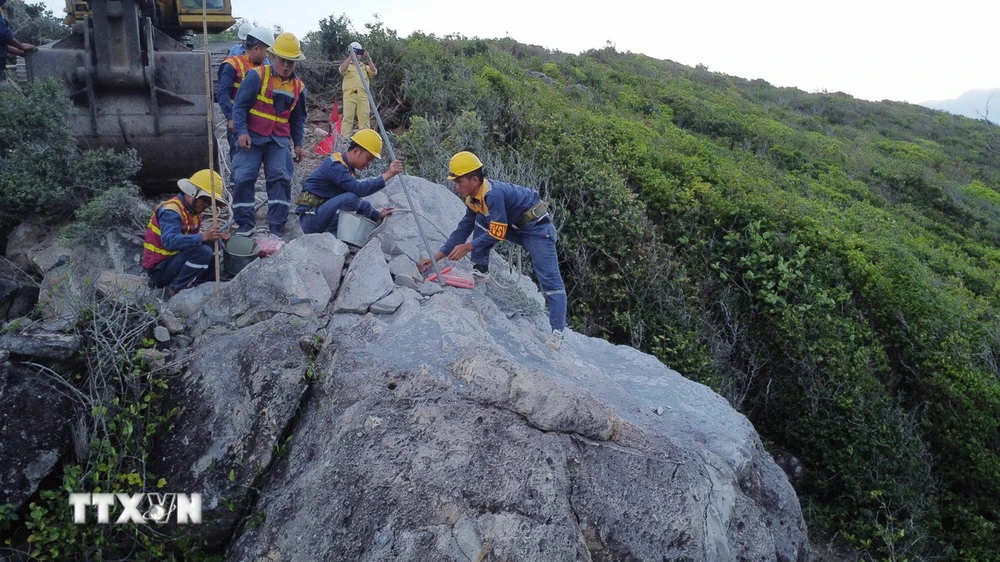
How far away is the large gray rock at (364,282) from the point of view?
4914mm

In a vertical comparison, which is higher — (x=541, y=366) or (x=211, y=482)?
(x=541, y=366)

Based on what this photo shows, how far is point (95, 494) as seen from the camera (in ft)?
12.9

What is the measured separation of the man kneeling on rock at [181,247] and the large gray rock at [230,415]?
1159 mm

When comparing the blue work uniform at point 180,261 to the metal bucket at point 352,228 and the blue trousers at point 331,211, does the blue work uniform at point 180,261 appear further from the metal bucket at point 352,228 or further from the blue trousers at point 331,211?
the metal bucket at point 352,228

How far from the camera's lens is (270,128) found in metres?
6.21

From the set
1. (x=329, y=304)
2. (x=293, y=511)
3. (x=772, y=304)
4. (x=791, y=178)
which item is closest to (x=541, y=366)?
(x=329, y=304)

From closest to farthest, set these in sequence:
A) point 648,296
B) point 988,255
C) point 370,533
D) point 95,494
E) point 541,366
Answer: point 370,533 < point 95,494 < point 541,366 < point 648,296 < point 988,255

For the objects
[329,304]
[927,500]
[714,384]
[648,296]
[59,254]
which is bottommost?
[927,500]

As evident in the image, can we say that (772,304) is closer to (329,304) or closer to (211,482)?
(329,304)

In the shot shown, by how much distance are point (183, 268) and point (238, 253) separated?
434mm

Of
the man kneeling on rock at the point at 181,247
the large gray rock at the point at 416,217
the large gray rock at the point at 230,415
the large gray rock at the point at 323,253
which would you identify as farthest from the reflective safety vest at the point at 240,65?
the large gray rock at the point at 230,415

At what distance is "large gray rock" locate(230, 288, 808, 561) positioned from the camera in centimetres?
371

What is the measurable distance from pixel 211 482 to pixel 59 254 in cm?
380

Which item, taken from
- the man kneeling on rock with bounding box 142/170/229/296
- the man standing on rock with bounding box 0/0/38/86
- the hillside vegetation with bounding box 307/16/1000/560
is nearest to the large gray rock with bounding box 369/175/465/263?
the man kneeling on rock with bounding box 142/170/229/296
